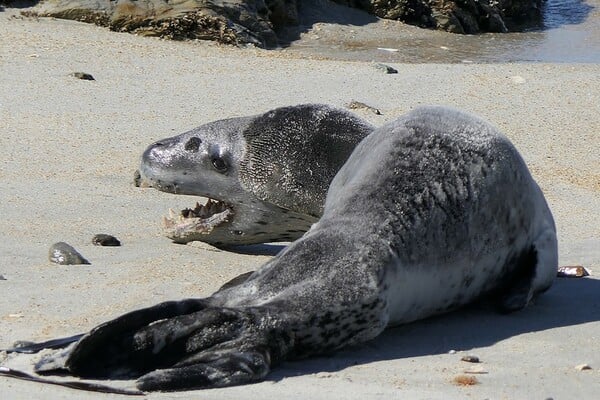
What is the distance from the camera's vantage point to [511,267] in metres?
4.56

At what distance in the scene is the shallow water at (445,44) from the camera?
12.3 meters

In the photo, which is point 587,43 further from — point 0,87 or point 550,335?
point 550,335

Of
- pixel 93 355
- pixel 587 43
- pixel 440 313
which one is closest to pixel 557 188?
pixel 440 313

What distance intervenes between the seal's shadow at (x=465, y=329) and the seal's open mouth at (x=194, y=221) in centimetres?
140

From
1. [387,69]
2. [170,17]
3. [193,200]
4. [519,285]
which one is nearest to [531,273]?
[519,285]

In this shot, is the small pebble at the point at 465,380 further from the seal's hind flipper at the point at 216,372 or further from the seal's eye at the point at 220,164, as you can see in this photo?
the seal's eye at the point at 220,164

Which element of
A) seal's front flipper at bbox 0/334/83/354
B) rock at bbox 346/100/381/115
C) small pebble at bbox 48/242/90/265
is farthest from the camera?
rock at bbox 346/100/381/115

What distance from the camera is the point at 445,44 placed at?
44.0ft

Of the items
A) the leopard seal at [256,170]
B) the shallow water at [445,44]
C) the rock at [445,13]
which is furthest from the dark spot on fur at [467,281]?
the rock at [445,13]

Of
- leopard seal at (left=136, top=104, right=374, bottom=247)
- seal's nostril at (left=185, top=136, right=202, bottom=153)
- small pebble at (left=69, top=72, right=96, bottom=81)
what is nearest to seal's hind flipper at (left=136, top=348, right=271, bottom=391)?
leopard seal at (left=136, top=104, right=374, bottom=247)

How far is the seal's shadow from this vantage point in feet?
12.6

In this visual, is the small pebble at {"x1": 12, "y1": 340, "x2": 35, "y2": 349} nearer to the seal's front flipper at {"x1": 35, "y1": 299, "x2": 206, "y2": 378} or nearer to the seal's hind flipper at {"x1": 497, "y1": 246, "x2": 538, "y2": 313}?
the seal's front flipper at {"x1": 35, "y1": 299, "x2": 206, "y2": 378}

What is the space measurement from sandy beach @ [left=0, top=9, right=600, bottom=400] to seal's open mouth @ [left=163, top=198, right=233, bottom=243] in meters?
0.07

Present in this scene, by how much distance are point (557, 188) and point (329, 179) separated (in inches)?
75.4
